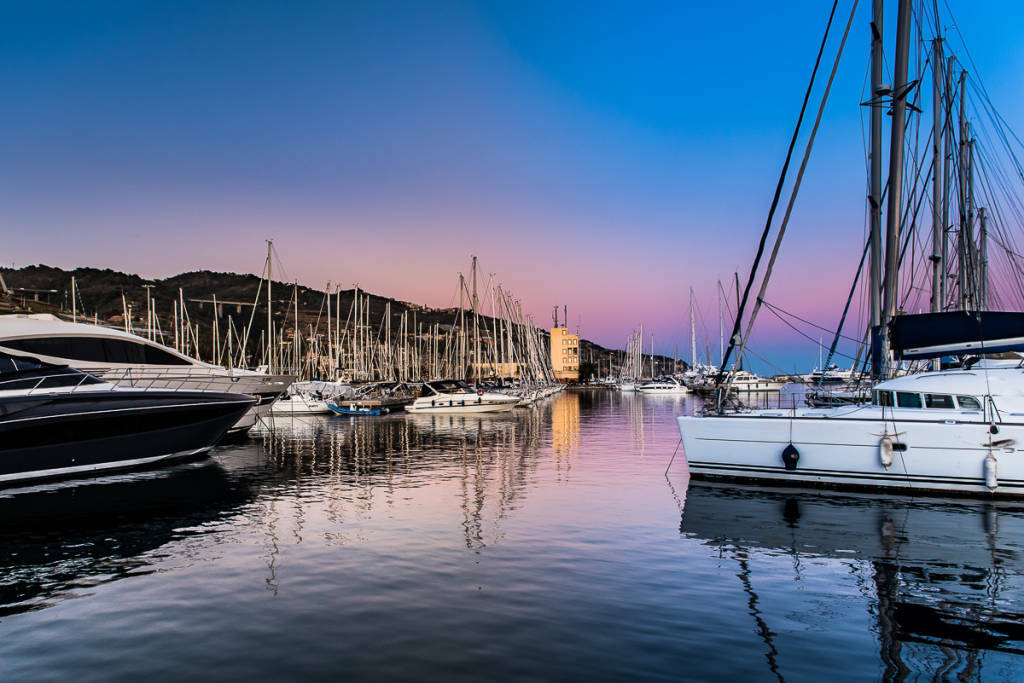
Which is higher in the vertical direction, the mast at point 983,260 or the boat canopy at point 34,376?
the mast at point 983,260

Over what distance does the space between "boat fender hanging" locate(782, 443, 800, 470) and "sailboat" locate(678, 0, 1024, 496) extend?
0.03m

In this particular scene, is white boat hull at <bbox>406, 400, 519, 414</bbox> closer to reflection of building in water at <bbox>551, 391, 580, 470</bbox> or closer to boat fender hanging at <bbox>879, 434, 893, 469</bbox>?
reflection of building in water at <bbox>551, 391, 580, 470</bbox>

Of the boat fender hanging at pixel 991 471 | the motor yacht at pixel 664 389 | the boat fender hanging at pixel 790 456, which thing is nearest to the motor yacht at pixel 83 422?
the boat fender hanging at pixel 790 456

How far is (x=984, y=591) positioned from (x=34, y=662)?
40.9 feet

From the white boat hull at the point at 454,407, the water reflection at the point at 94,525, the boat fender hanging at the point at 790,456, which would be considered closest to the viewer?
the water reflection at the point at 94,525

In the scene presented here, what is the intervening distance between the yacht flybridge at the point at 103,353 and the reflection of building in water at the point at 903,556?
1934 cm

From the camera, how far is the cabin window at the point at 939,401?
16719mm

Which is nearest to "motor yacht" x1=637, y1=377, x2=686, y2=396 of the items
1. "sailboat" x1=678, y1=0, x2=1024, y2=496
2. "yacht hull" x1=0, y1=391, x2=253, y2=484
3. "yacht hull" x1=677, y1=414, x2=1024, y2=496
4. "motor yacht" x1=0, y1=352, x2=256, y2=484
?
"sailboat" x1=678, y1=0, x2=1024, y2=496

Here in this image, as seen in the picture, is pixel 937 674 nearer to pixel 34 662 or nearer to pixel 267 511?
pixel 34 662

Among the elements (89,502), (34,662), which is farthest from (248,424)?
(34,662)

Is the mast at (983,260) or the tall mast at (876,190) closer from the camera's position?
the tall mast at (876,190)

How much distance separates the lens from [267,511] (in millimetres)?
16078

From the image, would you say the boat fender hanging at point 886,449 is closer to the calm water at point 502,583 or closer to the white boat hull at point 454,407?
the calm water at point 502,583

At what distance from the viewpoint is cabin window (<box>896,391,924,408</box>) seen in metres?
17.0
